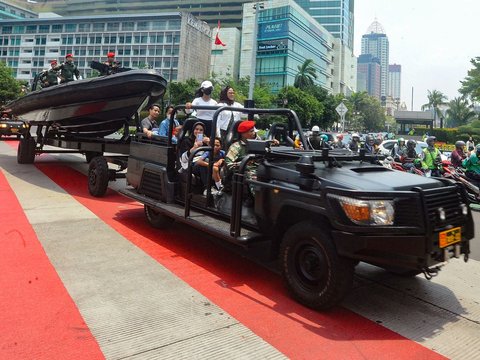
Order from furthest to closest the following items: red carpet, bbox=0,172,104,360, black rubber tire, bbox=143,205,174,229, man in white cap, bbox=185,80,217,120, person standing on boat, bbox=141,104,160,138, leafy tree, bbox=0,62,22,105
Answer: leafy tree, bbox=0,62,22,105 < person standing on boat, bbox=141,104,160,138 < man in white cap, bbox=185,80,217,120 < black rubber tire, bbox=143,205,174,229 < red carpet, bbox=0,172,104,360

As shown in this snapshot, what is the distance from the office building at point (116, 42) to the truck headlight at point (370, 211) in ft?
292

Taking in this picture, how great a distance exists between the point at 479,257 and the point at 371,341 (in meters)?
3.21

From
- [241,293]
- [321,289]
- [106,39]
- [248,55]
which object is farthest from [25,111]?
[106,39]

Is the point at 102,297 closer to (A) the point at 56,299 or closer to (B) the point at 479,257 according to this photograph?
(A) the point at 56,299

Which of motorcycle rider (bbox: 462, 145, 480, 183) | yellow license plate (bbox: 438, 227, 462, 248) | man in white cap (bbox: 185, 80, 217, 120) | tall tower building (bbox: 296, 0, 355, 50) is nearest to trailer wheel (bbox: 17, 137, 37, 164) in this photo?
man in white cap (bbox: 185, 80, 217, 120)

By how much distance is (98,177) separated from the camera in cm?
762

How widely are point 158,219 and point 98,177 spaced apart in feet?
8.44

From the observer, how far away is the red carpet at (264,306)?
2844 millimetres

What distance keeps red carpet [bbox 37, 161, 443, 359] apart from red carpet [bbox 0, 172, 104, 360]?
1.13 metres

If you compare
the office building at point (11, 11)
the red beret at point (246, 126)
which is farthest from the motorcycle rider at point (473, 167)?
the office building at point (11, 11)

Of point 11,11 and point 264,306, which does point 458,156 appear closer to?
point 264,306

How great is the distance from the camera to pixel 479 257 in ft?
17.3

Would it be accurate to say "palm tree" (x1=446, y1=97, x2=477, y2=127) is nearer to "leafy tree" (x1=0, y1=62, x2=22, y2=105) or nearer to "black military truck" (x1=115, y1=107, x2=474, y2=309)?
"leafy tree" (x1=0, y1=62, x2=22, y2=105)

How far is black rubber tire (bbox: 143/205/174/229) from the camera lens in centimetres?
561
